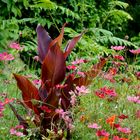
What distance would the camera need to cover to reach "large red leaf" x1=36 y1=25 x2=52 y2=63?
276 centimetres

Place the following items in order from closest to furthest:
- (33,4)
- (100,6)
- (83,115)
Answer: (83,115), (33,4), (100,6)

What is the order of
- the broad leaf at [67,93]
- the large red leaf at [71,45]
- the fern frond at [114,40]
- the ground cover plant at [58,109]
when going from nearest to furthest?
the ground cover plant at [58,109]
the large red leaf at [71,45]
the broad leaf at [67,93]
the fern frond at [114,40]

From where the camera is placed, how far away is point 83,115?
2.87m

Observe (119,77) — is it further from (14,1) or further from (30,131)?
(14,1)

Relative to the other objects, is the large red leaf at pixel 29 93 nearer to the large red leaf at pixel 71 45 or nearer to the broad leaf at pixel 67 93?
the broad leaf at pixel 67 93

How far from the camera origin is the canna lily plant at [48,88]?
262cm

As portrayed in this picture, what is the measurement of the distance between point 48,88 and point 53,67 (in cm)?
15

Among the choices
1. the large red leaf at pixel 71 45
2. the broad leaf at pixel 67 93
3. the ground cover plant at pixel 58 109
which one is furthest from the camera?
the broad leaf at pixel 67 93

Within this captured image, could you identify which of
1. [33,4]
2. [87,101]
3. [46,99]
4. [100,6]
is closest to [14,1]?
[33,4]

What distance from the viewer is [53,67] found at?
264 centimetres

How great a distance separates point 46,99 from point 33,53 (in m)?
3.20

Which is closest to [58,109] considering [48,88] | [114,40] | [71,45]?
[48,88]

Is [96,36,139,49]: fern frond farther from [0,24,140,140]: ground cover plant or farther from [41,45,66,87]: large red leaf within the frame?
[41,45,66,87]: large red leaf

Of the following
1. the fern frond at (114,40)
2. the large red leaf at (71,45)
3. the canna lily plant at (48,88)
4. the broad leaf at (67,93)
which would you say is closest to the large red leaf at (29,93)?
the canna lily plant at (48,88)
